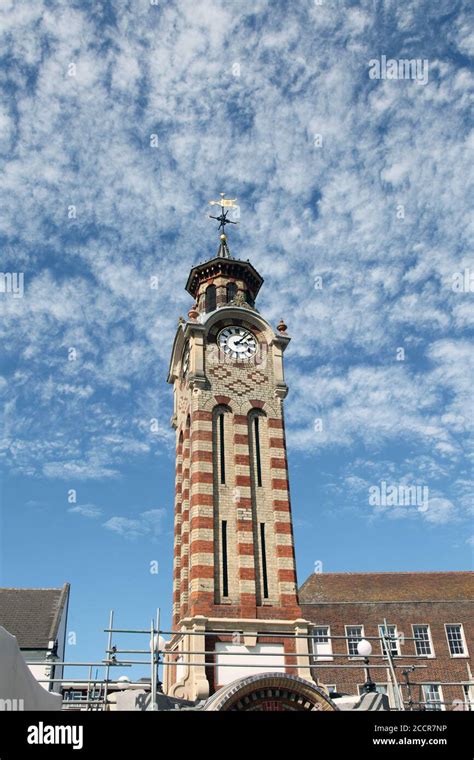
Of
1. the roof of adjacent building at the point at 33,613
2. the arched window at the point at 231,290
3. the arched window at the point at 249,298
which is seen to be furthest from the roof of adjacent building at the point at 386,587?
the arched window at the point at 231,290

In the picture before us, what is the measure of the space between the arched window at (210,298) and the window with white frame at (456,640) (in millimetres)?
26529

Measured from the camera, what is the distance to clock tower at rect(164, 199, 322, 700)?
77.5 ft

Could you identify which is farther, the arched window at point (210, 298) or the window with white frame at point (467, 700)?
the arched window at point (210, 298)

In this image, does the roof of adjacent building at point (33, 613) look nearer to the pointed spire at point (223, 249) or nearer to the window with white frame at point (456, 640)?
the pointed spire at point (223, 249)

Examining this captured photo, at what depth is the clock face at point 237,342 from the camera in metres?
30.2

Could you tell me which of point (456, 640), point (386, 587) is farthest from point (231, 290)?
point (456, 640)

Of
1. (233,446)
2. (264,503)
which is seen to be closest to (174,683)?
(264,503)

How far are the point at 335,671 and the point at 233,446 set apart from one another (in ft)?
65.9

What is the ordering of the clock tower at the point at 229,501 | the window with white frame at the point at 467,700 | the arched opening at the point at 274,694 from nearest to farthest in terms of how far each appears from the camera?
the window with white frame at the point at 467,700 → the arched opening at the point at 274,694 → the clock tower at the point at 229,501

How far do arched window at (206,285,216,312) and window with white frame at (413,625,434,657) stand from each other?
25.5 metres

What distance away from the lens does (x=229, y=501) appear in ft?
86.6

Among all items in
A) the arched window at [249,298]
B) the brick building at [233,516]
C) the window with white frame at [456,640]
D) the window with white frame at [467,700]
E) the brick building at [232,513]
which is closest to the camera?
the window with white frame at [467,700]

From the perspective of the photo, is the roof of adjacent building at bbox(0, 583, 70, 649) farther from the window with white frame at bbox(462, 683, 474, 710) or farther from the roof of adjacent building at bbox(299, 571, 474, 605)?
the window with white frame at bbox(462, 683, 474, 710)

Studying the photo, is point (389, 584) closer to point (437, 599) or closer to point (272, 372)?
point (437, 599)
